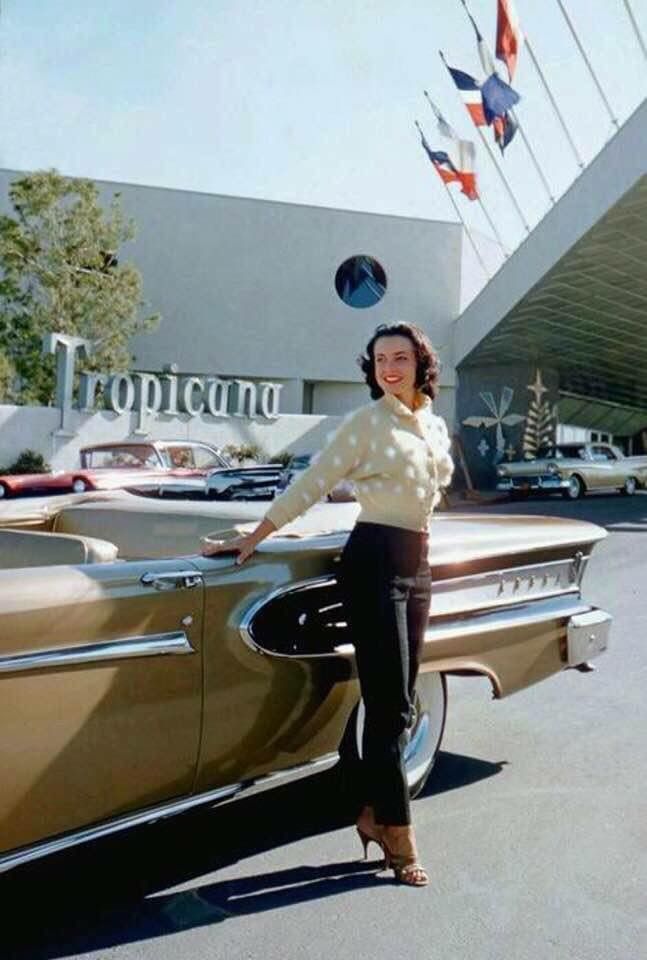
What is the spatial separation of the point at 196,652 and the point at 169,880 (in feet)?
2.74

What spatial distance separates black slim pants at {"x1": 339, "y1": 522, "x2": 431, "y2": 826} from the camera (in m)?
3.25

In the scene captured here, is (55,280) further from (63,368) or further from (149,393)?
(149,393)

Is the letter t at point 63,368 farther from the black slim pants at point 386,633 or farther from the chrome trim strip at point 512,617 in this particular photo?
the black slim pants at point 386,633

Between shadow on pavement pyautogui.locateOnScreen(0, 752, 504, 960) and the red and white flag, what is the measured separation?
20.1 metres

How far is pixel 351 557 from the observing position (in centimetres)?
330

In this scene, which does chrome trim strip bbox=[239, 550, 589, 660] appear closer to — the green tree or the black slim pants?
the black slim pants

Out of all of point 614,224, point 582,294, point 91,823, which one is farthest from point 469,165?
point 91,823

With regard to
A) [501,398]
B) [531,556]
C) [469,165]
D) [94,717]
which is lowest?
[94,717]

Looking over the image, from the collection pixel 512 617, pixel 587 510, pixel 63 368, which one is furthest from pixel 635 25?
pixel 512 617

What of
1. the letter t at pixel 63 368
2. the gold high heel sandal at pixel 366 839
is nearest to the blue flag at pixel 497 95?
the letter t at pixel 63 368

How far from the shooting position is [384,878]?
3412 mm

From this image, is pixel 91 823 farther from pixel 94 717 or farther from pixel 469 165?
pixel 469 165

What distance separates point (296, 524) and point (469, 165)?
1048 inches

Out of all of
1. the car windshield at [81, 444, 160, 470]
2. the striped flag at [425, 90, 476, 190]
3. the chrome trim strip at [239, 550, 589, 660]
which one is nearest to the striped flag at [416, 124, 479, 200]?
the striped flag at [425, 90, 476, 190]
